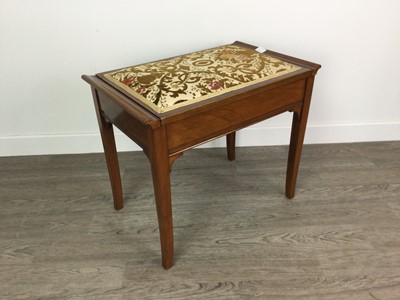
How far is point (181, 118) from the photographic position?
0.86m

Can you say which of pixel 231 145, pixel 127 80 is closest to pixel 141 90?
pixel 127 80

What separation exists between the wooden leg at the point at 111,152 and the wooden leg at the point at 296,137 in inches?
25.6

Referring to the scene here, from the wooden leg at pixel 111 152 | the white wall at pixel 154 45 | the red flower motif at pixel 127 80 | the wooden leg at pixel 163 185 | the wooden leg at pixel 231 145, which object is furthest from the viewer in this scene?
the wooden leg at pixel 231 145

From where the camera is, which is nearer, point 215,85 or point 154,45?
point 215,85

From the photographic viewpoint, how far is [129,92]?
952 millimetres

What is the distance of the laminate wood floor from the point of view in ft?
3.48

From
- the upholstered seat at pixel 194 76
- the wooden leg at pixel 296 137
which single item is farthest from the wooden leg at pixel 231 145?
the upholstered seat at pixel 194 76

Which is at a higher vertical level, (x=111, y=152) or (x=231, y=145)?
(x=111, y=152)

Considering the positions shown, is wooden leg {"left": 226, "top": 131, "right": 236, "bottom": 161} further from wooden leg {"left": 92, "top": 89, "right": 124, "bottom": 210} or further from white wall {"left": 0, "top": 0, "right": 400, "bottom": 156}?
wooden leg {"left": 92, "top": 89, "right": 124, "bottom": 210}

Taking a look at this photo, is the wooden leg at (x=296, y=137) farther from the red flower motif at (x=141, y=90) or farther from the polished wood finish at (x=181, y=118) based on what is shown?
the red flower motif at (x=141, y=90)

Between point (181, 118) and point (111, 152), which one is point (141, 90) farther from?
point (111, 152)

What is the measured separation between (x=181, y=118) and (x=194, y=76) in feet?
0.63

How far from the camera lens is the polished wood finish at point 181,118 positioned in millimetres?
865

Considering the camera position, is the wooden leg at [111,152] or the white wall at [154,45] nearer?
the wooden leg at [111,152]
